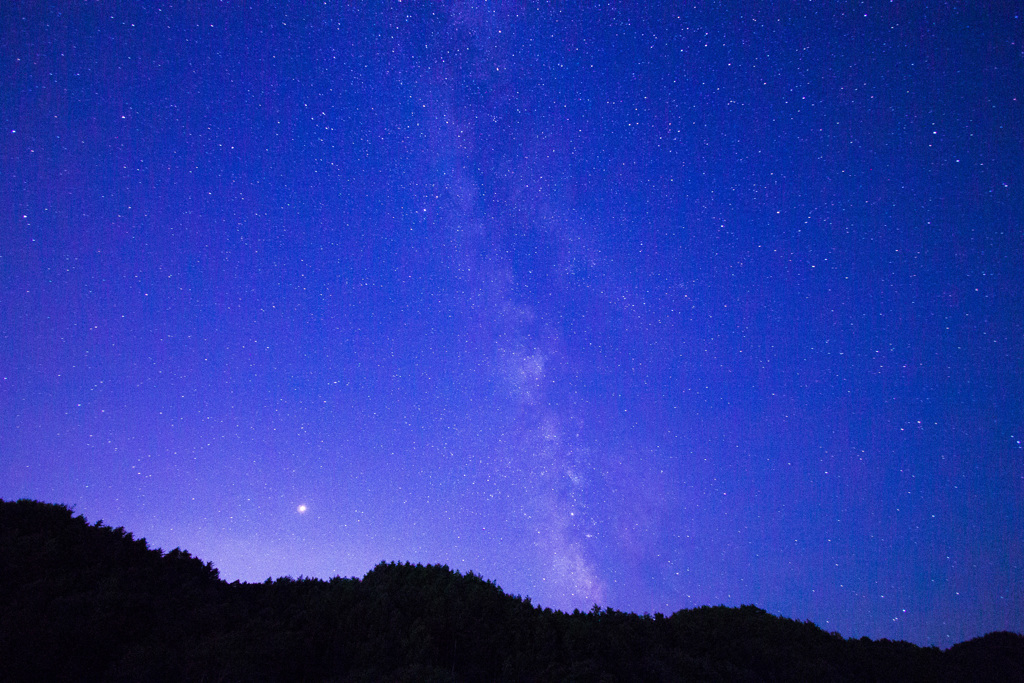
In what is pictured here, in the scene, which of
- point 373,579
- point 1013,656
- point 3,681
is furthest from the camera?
point 1013,656

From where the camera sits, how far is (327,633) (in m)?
15.4

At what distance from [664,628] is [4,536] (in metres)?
23.2

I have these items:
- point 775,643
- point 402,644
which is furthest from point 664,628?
point 402,644

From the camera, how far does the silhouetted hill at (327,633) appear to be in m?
12.2

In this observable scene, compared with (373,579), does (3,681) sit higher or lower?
lower

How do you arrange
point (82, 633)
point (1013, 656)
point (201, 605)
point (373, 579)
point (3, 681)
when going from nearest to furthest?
point (3, 681) → point (82, 633) → point (201, 605) → point (373, 579) → point (1013, 656)

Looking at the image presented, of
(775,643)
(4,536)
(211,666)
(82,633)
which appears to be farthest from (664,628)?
(4,536)

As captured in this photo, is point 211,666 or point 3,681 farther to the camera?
point 211,666

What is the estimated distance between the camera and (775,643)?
68.1 ft

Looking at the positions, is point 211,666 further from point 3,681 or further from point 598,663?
point 598,663

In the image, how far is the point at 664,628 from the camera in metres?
20.7

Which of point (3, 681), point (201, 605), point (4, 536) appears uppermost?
point (4, 536)

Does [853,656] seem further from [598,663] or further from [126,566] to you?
[126,566]

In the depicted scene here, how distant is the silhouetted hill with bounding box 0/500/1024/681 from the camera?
1220 centimetres
